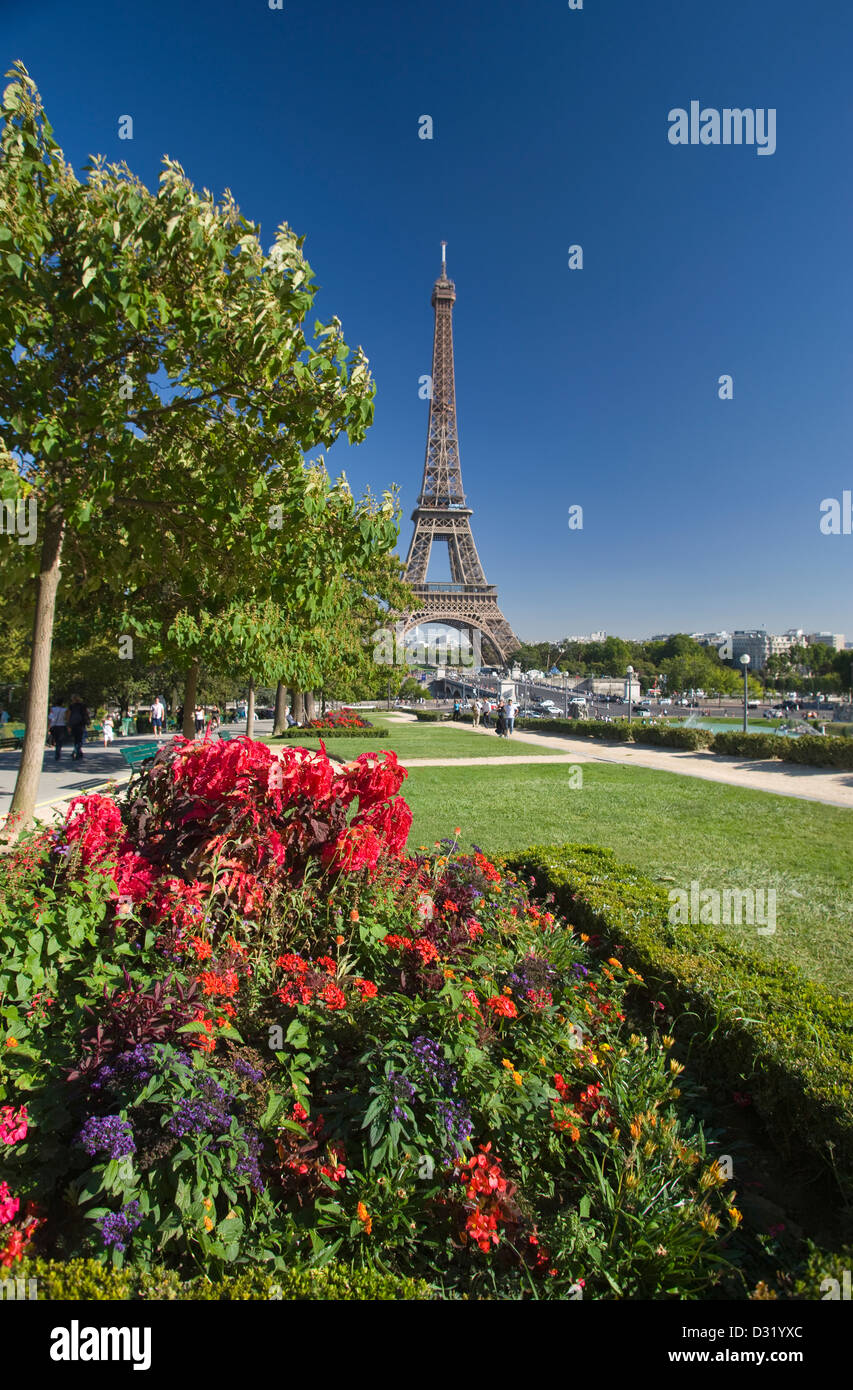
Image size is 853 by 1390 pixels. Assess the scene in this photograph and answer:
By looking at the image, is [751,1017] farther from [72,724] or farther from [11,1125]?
[72,724]

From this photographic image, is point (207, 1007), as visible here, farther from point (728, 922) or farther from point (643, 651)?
point (643, 651)

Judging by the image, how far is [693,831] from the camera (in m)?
8.79

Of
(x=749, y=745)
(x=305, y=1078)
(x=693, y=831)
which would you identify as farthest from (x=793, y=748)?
(x=305, y=1078)

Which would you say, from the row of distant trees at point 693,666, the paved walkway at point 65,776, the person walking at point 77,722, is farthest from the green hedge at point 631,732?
the row of distant trees at point 693,666

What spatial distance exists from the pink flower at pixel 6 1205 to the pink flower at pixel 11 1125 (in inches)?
5.1

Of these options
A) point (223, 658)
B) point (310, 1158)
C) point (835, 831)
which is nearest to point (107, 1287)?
point (310, 1158)

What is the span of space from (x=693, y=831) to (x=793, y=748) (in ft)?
29.8

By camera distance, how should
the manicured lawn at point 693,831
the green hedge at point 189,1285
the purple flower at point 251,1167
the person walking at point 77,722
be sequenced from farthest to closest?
1. the person walking at point 77,722
2. the manicured lawn at point 693,831
3. the purple flower at point 251,1167
4. the green hedge at point 189,1285

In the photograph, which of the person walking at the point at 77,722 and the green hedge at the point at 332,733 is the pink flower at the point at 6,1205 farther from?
the green hedge at the point at 332,733

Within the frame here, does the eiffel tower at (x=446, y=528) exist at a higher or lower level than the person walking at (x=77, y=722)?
higher

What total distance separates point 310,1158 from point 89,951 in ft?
4.56

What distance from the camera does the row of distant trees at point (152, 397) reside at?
487 cm

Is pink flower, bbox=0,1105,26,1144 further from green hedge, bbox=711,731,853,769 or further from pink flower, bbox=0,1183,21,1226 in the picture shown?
green hedge, bbox=711,731,853,769

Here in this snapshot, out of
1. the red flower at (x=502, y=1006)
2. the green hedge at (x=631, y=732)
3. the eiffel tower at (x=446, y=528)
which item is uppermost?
the eiffel tower at (x=446, y=528)
